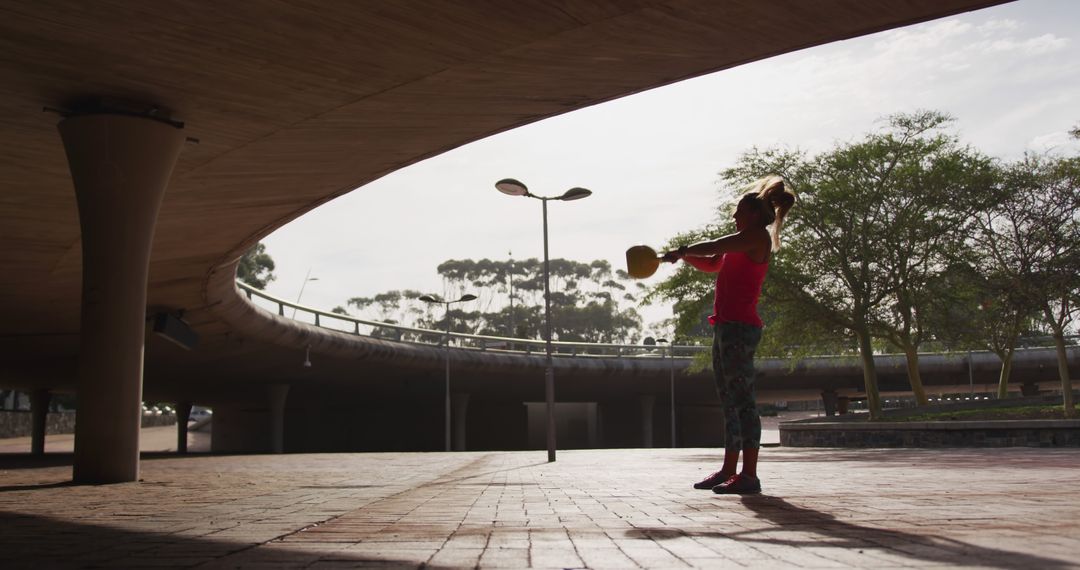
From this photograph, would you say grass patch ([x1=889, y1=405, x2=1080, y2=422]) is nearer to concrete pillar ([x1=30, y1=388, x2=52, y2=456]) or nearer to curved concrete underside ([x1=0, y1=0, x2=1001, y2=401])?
curved concrete underside ([x1=0, y1=0, x2=1001, y2=401])

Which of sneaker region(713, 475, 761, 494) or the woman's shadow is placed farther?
sneaker region(713, 475, 761, 494)

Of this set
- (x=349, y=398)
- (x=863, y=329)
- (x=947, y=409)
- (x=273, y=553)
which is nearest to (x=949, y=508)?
(x=273, y=553)

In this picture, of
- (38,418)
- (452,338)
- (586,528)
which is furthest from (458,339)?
(586,528)

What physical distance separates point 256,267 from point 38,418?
3836 centimetres

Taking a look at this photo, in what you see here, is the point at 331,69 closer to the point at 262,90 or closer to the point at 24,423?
the point at 262,90

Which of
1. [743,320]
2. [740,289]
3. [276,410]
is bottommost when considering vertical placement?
[276,410]

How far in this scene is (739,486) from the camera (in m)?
5.92

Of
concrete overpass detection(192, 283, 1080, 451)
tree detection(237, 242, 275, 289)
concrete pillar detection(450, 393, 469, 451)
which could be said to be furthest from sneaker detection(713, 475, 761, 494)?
tree detection(237, 242, 275, 289)

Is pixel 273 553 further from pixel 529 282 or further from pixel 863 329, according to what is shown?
pixel 529 282

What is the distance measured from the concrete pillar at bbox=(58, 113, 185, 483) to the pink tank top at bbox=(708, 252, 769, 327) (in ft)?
25.8

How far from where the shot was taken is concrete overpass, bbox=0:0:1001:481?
838cm

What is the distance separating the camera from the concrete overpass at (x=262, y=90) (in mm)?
8375

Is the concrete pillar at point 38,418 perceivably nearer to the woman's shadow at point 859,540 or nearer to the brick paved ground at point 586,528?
the brick paved ground at point 586,528

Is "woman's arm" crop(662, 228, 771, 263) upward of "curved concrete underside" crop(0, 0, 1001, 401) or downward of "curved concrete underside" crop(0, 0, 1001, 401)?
downward
